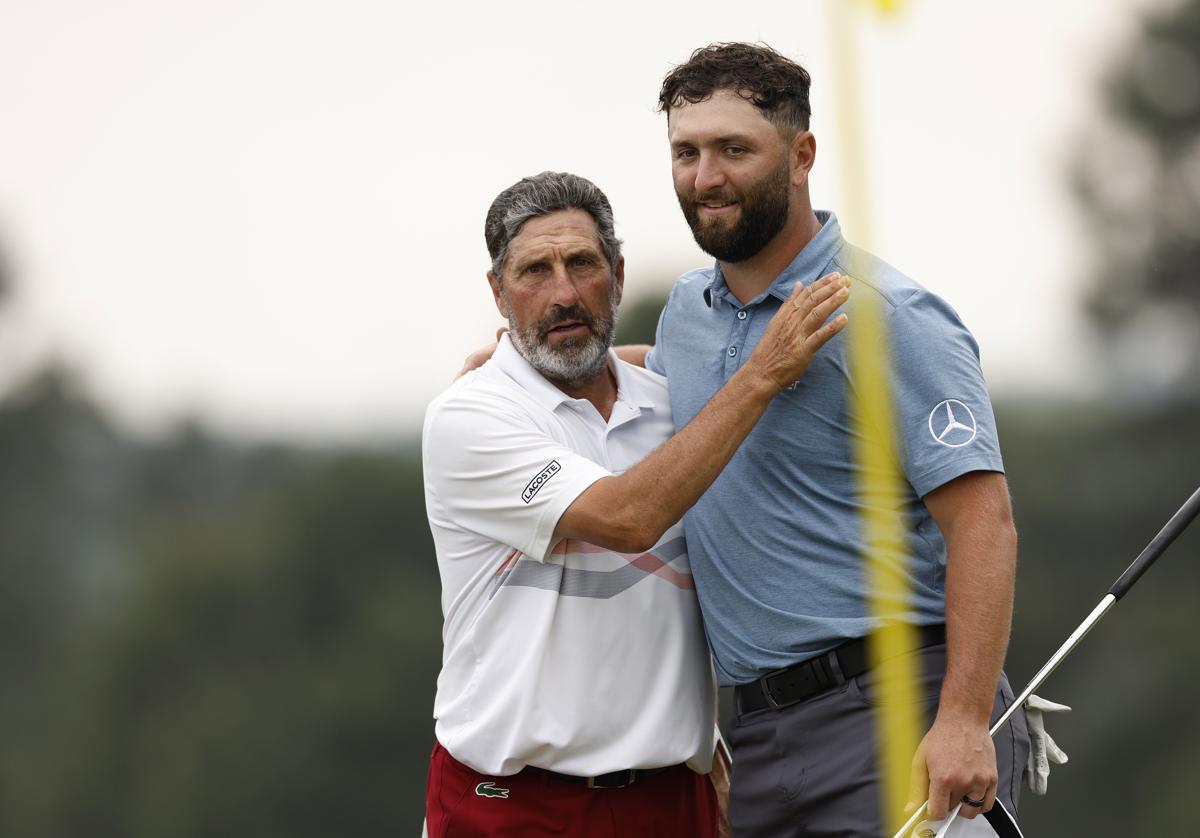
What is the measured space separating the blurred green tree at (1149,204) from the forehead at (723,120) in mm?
39539

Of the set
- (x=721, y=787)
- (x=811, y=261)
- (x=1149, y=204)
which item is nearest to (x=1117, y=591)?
(x=811, y=261)

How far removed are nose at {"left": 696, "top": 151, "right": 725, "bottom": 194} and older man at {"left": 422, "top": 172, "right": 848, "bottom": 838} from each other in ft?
1.63

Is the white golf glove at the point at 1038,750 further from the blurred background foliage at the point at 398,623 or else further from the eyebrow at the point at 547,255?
the blurred background foliage at the point at 398,623

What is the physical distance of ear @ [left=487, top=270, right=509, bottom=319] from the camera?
573cm

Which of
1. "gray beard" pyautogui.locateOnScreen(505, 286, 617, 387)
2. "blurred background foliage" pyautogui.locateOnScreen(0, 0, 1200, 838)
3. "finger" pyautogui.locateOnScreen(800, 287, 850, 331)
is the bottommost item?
"blurred background foliage" pyautogui.locateOnScreen(0, 0, 1200, 838)

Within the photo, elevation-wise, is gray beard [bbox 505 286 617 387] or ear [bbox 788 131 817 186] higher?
ear [bbox 788 131 817 186]

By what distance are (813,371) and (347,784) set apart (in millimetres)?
41621

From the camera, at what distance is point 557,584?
17.9ft

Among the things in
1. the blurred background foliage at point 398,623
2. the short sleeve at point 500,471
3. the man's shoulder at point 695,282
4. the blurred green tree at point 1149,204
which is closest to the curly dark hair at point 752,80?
the man's shoulder at point 695,282

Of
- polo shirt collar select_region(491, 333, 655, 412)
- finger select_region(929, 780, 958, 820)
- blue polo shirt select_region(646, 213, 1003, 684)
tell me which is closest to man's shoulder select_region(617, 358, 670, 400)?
polo shirt collar select_region(491, 333, 655, 412)

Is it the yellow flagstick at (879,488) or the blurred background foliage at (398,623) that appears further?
the blurred background foliage at (398,623)

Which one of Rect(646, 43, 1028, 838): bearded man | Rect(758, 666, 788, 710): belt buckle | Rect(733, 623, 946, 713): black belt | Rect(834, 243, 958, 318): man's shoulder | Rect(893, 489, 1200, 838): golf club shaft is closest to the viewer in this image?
Rect(893, 489, 1200, 838): golf club shaft

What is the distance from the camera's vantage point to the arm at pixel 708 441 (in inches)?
195

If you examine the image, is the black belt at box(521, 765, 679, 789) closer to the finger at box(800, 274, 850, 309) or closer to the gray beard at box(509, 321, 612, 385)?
the gray beard at box(509, 321, 612, 385)
